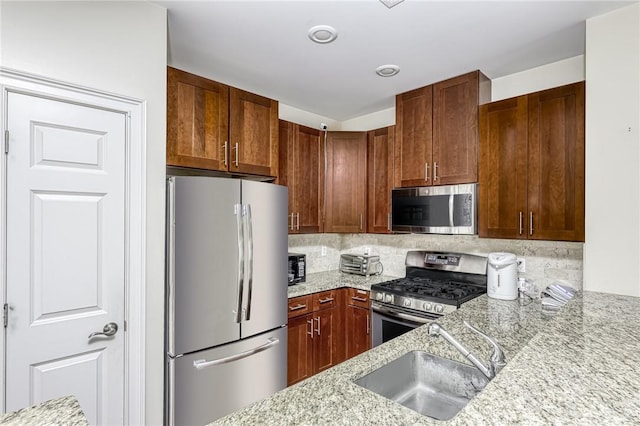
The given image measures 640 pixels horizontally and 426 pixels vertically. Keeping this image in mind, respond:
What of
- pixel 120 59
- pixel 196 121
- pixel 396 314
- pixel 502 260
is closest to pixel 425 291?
pixel 396 314

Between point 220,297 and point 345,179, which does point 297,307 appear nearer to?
point 220,297

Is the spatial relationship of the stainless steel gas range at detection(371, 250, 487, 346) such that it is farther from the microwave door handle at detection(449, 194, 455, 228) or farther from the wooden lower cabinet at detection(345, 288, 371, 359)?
the microwave door handle at detection(449, 194, 455, 228)

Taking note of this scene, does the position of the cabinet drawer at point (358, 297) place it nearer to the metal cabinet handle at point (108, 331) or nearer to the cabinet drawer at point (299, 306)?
the cabinet drawer at point (299, 306)

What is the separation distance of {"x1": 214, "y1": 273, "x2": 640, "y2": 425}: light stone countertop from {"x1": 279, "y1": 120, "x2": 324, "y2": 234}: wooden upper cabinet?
1729 millimetres

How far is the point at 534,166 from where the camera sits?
2.28 metres

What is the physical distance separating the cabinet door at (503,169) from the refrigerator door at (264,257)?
152 centimetres

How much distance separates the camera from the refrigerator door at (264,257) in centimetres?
218

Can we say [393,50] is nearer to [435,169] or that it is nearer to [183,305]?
[435,169]

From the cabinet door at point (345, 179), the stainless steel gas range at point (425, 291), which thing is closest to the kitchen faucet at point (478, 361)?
the stainless steel gas range at point (425, 291)

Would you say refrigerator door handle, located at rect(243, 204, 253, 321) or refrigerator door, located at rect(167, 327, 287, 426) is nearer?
refrigerator door, located at rect(167, 327, 287, 426)

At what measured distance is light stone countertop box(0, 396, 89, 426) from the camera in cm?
84

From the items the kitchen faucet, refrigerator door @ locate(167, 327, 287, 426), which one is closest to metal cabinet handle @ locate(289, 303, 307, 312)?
refrigerator door @ locate(167, 327, 287, 426)

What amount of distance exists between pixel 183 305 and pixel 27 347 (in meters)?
0.69

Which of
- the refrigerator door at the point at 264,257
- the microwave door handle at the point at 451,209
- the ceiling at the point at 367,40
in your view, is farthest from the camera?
the microwave door handle at the point at 451,209
